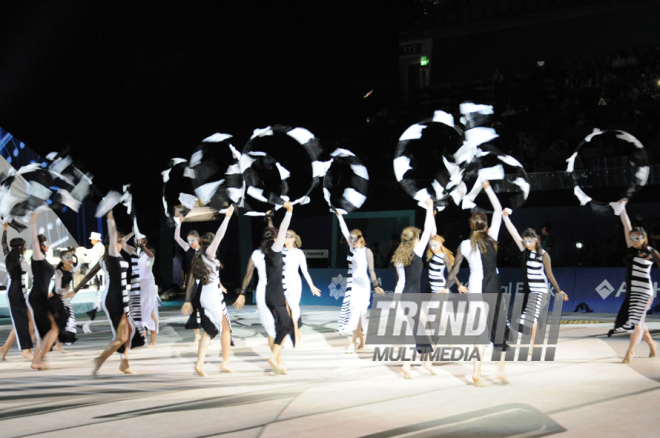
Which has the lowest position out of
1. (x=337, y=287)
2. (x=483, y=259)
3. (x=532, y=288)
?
(x=337, y=287)

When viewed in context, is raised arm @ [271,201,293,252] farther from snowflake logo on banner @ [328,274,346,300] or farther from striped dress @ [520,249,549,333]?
snowflake logo on banner @ [328,274,346,300]

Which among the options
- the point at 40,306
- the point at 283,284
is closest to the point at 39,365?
the point at 40,306

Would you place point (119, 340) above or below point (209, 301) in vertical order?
below

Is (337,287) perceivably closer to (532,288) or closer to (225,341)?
(532,288)

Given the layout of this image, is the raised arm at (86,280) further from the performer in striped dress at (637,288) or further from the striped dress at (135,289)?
the performer in striped dress at (637,288)

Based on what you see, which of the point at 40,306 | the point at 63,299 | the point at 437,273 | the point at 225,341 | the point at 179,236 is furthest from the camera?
the point at 179,236

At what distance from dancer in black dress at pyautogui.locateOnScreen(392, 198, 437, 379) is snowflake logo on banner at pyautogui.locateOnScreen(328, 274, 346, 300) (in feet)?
32.6

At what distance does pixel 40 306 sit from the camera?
29.5ft

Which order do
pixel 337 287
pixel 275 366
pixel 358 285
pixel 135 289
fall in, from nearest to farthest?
pixel 275 366, pixel 358 285, pixel 135 289, pixel 337 287

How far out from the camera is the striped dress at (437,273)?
8.41 metres

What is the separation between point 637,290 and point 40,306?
816 centimetres

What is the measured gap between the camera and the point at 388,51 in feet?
89.6

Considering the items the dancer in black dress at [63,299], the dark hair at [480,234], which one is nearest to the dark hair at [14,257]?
the dancer in black dress at [63,299]

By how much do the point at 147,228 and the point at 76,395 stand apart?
15.8 meters
